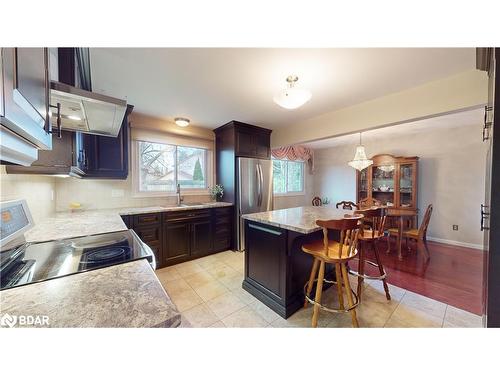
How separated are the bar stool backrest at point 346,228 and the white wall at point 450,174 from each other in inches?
150

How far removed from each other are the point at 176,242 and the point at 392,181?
473 centimetres

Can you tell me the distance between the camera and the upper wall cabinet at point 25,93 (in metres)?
0.40

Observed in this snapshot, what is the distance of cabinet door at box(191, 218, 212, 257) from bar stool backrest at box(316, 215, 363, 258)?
213 cm

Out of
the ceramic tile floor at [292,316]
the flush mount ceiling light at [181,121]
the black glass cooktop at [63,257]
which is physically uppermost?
the flush mount ceiling light at [181,121]

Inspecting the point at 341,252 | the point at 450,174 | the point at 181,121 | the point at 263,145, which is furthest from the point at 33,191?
the point at 450,174

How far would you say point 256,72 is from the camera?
→ 69.7 inches

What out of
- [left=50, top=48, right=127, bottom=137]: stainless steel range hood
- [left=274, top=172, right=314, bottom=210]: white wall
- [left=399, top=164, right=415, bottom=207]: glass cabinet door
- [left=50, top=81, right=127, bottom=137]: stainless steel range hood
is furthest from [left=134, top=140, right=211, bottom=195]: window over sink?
[left=399, top=164, right=415, bottom=207]: glass cabinet door

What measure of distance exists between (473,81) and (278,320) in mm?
2855

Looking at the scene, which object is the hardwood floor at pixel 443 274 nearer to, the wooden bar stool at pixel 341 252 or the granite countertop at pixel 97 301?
the wooden bar stool at pixel 341 252

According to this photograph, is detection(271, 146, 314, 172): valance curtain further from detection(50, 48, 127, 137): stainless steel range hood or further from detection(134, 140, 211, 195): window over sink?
detection(50, 48, 127, 137): stainless steel range hood

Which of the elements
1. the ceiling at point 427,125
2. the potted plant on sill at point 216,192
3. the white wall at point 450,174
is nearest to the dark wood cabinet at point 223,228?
the potted plant on sill at point 216,192

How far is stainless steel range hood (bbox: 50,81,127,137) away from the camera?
2.83 feet
